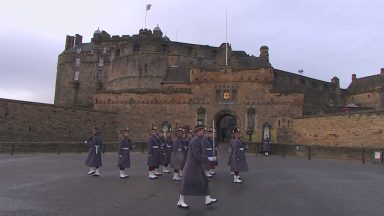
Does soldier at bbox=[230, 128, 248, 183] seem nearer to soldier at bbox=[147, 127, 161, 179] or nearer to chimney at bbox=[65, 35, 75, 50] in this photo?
soldier at bbox=[147, 127, 161, 179]

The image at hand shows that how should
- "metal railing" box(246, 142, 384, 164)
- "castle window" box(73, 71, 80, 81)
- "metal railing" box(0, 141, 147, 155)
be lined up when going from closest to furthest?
"metal railing" box(246, 142, 384, 164) < "metal railing" box(0, 141, 147, 155) < "castle window" box(73, 71, 80, 81)

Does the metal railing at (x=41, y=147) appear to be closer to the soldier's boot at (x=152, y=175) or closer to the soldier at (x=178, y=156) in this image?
the soldier's boot at (x=152, y=175)

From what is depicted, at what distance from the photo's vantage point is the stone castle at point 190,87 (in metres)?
38.5

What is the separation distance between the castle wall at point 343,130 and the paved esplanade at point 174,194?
12.4 m

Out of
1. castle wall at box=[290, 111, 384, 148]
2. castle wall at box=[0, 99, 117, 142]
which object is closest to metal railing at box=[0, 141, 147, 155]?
castle wall at box=[0, 99, 117, 142]

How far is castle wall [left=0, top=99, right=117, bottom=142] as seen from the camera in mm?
28984

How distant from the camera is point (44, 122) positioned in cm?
3166

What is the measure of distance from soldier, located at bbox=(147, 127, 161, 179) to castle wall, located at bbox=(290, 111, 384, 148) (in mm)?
16739

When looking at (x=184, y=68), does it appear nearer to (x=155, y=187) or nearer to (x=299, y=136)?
(x=299, y=136)

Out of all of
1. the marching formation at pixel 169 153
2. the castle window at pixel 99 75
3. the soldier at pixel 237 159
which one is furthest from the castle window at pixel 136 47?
the soldier at pixel 237 159

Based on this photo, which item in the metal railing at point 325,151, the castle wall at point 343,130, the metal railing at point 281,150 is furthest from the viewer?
the castle wall at point 343,130

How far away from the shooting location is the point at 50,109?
32.4 meters

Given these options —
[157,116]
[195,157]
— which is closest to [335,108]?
[157,116]

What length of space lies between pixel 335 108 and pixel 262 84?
15915 mm
